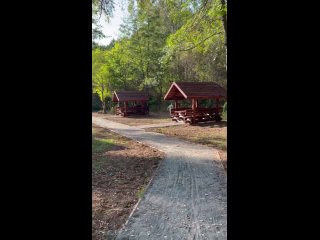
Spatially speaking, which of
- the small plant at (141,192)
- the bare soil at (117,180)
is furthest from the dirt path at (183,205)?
the bare soil at (117,180)

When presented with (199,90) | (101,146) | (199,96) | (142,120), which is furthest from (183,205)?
(142,120)

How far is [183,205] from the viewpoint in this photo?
17.5 ft

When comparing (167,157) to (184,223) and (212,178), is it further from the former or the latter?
(184,223)

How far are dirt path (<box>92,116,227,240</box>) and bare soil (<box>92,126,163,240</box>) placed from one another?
279 mm

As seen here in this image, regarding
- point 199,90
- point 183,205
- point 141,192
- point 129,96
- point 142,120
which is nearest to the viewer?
point 183,205

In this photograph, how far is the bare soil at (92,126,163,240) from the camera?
4.74 meters

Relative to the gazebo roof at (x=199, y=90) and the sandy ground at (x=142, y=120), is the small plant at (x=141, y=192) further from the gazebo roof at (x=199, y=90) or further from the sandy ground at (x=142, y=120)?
the sandy ground at (x=142, y=120)

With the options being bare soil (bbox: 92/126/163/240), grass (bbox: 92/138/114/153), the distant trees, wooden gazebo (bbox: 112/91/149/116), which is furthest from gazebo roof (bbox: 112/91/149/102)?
bare soil (bbox: 92/126/163/240)

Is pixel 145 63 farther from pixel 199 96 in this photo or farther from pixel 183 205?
pixel 183 205

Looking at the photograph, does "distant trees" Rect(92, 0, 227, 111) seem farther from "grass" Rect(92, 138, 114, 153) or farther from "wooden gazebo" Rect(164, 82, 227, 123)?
"grass" Rect(92, 138, 114, 153)

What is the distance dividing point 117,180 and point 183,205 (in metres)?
2.60
